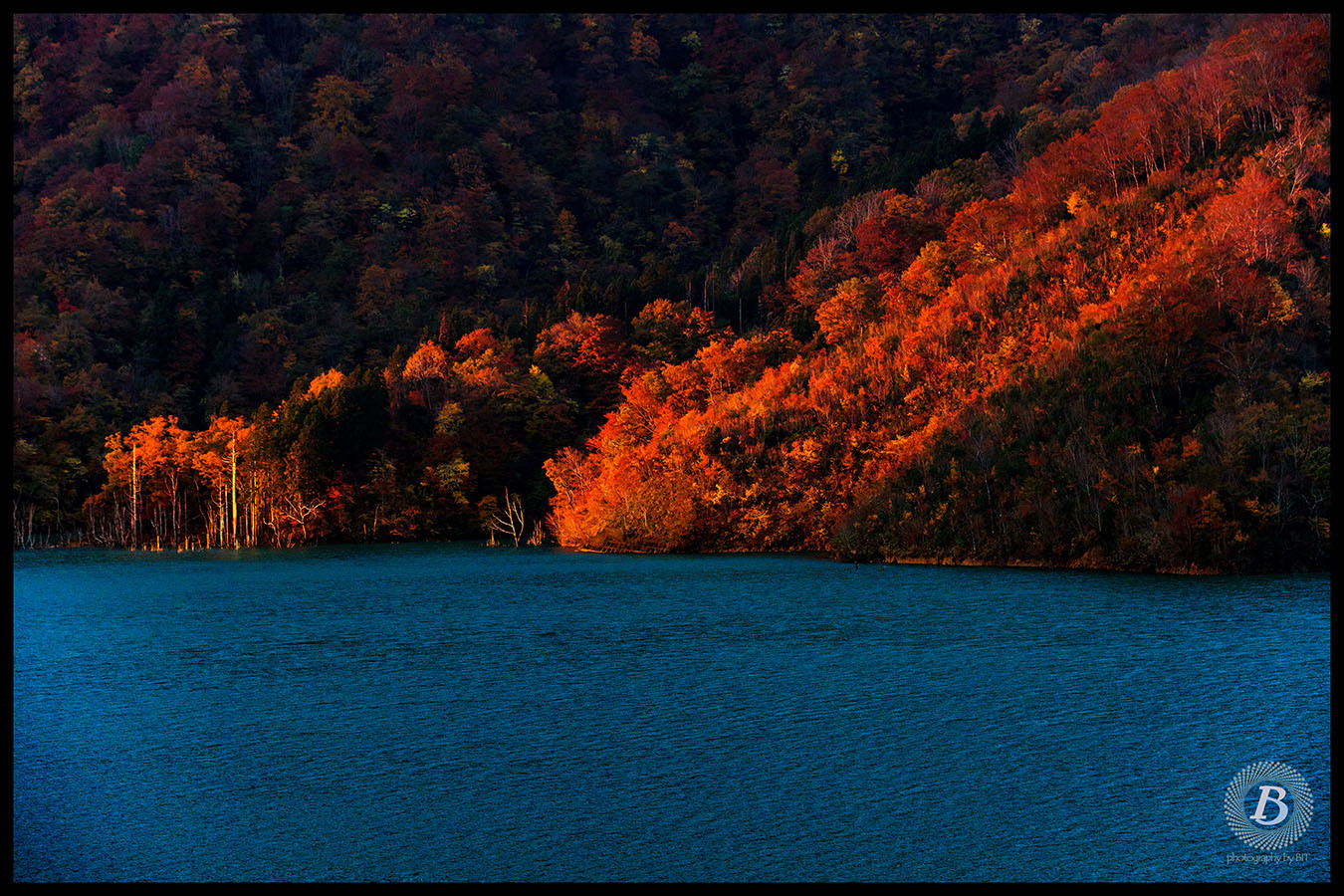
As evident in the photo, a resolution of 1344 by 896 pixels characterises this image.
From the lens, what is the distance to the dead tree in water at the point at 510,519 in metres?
77.2

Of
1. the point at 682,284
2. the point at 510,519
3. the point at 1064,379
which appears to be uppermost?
the point at 682,284

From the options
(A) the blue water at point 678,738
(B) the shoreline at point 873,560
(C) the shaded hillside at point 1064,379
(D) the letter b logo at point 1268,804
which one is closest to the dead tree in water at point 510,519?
(B) the shoreline at point 873,560

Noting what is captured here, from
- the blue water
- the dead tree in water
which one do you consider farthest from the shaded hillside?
the blue water

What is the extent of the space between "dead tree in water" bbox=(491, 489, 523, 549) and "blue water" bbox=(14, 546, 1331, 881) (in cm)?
4118

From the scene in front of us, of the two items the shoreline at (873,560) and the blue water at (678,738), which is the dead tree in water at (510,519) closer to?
the shoreline at (873,560)

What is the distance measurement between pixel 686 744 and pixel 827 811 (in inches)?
149

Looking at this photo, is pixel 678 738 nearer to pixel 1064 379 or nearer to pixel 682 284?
pixel 1064 379

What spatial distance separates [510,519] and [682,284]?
110ft

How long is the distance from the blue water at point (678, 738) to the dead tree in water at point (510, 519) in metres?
41.2

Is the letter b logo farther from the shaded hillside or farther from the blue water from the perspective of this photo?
the shaded hillside

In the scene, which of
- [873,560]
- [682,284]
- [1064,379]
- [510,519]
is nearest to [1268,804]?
[873,560]

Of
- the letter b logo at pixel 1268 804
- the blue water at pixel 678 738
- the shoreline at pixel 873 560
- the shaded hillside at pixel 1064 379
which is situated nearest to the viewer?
the blue water at pixel 678 738

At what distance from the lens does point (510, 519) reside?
249ft

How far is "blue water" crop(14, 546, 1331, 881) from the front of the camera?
12.8 meters
